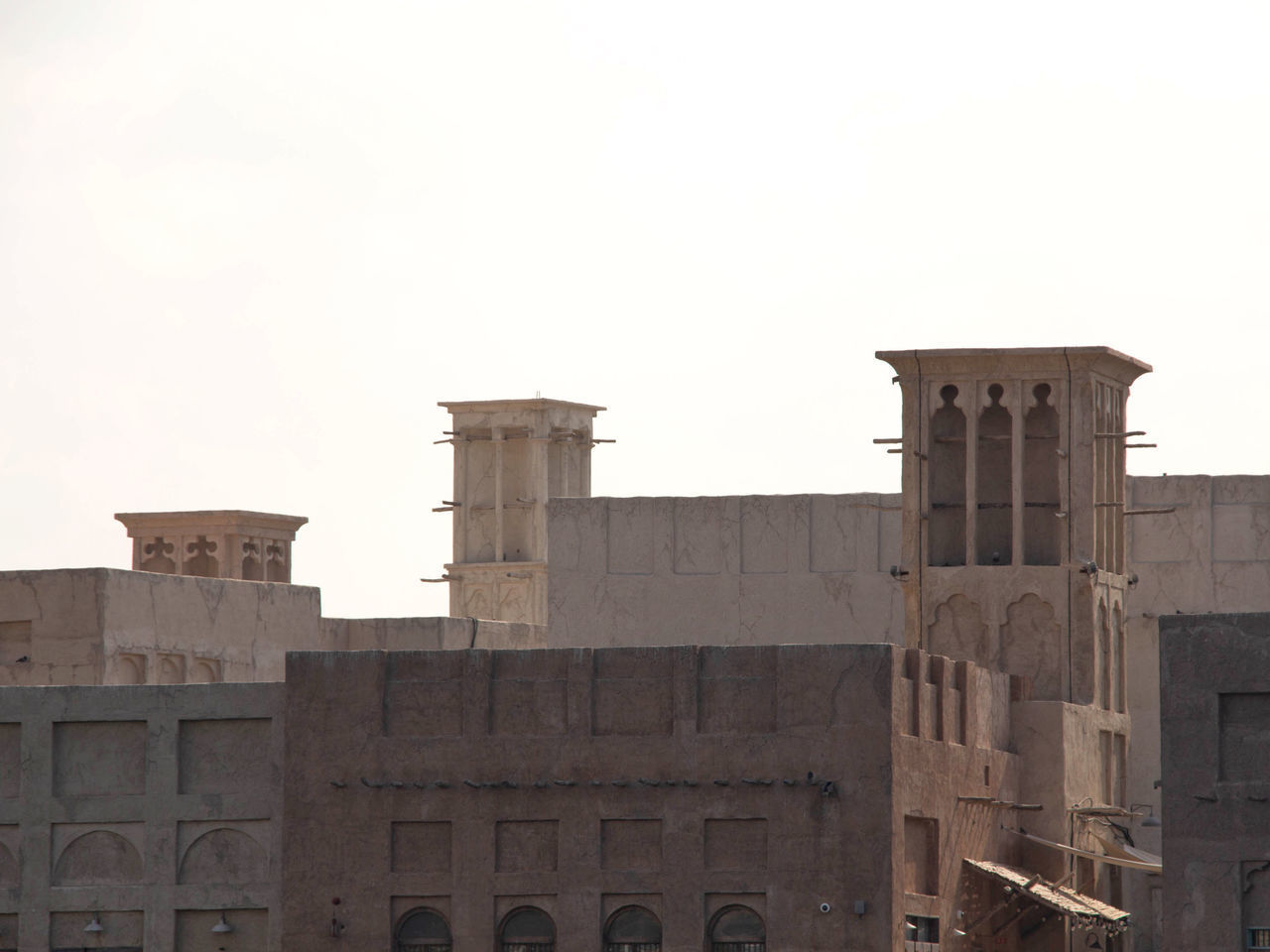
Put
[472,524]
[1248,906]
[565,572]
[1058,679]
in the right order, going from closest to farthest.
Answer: [1248,906]
[1058,679]
[565,572]
[472,524]

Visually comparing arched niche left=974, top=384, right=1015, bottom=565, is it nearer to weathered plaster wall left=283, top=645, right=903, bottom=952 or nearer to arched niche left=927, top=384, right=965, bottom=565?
arched niche left=927, top=384, right=965, bottom=565

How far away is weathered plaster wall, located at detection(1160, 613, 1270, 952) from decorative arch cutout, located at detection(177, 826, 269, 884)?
40.8ft

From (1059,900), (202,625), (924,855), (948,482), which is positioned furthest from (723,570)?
(924,855)

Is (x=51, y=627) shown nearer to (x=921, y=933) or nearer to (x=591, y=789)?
(x=591, y=789)

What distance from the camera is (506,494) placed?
7794cm

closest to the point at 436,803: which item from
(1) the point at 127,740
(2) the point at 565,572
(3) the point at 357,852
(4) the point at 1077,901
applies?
(3) the point at 357,852

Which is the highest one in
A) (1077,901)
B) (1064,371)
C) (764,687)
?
(1064,371)

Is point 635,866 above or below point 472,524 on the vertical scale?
below

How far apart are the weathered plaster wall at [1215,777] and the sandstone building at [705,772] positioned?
3.69 meters

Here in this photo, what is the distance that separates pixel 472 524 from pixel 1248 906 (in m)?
42.8

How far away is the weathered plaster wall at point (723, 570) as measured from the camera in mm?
56031

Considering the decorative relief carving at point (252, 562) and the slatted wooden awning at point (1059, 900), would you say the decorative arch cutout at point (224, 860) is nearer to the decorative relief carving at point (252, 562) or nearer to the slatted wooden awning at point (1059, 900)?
the slatted wooden awning at point (1059, 900)

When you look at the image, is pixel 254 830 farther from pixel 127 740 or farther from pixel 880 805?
pixel 880 805

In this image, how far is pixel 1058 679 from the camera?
46531 mm
